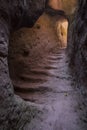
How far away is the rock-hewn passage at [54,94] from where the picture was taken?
2.46m

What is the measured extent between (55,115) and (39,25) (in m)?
5.24

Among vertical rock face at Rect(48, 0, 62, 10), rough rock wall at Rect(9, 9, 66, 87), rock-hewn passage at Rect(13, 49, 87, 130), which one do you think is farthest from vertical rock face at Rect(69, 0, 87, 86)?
vertical rock face at Rect(48, 0, 62, 10)

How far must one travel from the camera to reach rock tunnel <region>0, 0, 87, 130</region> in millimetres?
2307

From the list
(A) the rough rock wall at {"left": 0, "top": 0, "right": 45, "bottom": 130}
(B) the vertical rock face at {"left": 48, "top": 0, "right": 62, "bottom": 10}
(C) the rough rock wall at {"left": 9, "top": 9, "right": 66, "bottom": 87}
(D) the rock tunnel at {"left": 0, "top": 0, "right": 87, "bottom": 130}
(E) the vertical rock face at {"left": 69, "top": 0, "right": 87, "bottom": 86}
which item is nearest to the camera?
(A) the rough rock wall at {"left": 0, "top": 0, "right": 45, "bottom": 130}

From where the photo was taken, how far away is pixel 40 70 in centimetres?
481

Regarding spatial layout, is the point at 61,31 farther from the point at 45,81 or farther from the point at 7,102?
the point at 7,102

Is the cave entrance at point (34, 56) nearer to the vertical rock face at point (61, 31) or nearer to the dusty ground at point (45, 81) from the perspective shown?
the dusty ground at point (45, 81)

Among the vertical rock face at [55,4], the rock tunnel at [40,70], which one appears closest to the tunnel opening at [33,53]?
the rock tunnel at [40,70]

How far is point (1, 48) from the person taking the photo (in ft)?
7.32

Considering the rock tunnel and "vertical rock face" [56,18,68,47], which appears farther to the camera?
"vertical rock face" [56,18,68,47]

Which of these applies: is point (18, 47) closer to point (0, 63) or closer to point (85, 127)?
point (0, 63)

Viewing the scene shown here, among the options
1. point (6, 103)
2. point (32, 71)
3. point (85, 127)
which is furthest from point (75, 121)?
point (32, 71)

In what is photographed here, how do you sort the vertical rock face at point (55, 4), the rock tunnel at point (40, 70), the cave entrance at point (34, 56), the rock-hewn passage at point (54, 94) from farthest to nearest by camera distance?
the vertical rock face at point (55, 4), the cave entrance at point (34, 56), the rock-hewn passage at point (54, 94), the rock tunnel at point (40, 70)

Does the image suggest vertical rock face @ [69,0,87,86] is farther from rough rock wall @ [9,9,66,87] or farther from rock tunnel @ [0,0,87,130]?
rough rock wall @ [9,9,66,87]
